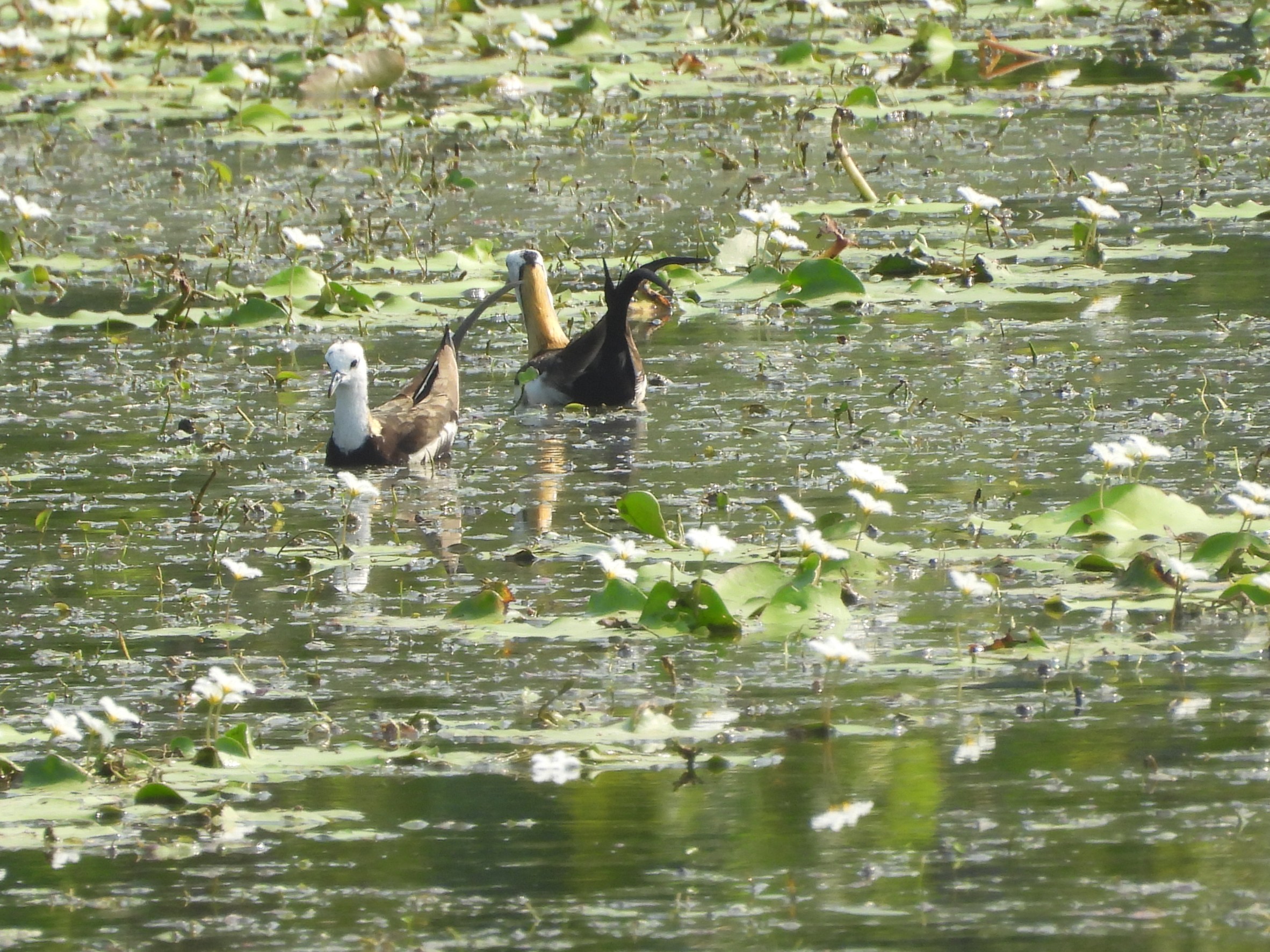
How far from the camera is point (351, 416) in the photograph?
788 centimetres

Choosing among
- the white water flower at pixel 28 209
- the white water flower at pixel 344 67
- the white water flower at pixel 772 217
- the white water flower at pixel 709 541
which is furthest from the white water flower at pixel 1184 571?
the white water flower at pixel 344 67

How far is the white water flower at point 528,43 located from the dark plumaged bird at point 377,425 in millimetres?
7682

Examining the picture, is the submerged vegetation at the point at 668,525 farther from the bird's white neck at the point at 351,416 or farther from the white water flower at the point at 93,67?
the white water flower at the point at 93,67

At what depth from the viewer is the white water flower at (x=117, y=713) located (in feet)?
15.9

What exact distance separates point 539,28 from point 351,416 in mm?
8299

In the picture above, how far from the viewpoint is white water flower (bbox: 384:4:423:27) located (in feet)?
52.0

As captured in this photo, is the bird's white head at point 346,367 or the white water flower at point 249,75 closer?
the bird's white head at point 346,367

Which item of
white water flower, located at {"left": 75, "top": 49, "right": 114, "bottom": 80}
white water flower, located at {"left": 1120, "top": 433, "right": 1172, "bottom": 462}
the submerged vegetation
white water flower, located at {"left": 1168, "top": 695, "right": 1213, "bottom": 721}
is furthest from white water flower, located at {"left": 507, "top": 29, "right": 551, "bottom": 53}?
white water flower, located at {"left": 1168, "top": 695, "right": 1213, "bottom": 721}

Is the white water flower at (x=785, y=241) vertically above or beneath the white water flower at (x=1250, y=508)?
beneath

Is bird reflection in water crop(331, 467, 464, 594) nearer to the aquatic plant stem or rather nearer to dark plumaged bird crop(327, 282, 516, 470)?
dark plumaged bird crop(327, 282, 516, 470)

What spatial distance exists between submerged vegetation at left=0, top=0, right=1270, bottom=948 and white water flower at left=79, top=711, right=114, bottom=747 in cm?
3

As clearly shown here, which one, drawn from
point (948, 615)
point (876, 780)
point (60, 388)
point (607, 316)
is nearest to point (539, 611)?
point (948, 615)

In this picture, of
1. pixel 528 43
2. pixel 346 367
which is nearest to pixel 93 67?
pixel 528 43

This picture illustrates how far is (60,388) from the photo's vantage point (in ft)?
30.3
